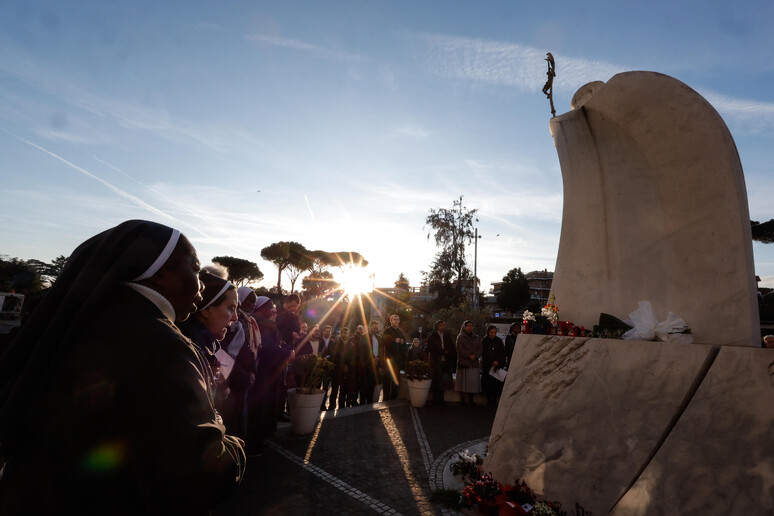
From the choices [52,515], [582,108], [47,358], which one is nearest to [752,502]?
[52,515]

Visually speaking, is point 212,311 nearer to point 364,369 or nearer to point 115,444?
point 115,444

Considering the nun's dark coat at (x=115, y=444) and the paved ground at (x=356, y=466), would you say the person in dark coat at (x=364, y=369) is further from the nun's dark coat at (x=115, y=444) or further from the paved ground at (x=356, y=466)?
the nun's dark coat at (x=115, y=444)

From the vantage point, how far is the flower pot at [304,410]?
563cm

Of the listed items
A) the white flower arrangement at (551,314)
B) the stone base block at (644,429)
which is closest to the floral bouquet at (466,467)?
the stone base block at (644,429)

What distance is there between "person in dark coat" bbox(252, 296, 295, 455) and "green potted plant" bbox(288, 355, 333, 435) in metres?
0.27

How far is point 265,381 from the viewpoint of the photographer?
538 cm

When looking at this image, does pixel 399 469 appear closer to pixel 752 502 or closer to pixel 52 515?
pixel 752 502

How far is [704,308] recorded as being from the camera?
4.17 m

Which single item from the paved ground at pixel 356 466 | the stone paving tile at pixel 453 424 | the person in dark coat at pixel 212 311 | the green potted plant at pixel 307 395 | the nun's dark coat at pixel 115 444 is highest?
the person in dark coat at pixel 212 311

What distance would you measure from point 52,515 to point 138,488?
226 mm

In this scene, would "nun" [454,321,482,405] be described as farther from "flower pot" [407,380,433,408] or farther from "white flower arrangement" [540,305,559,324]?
"white flower arrangement" [540,305,559,324]

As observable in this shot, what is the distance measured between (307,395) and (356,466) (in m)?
1.36

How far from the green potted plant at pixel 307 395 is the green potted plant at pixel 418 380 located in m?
2.76

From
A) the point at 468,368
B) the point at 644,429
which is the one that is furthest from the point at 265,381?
the point at 468,368
